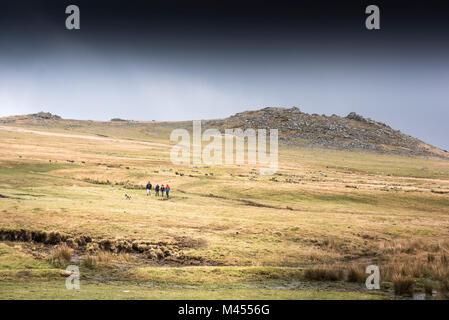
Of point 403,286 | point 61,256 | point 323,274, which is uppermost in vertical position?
point 61,256

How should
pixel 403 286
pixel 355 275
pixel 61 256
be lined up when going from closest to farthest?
1. pixel 403 286
2. pixel 355 275
3. pixel 61 256

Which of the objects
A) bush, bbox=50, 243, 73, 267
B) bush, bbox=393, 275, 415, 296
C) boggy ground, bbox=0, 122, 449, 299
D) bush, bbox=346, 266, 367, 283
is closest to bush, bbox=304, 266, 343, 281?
boggy ground, bbox=0, 122, 449, 299

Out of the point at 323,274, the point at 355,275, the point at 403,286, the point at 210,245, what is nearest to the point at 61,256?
the point at 210,245

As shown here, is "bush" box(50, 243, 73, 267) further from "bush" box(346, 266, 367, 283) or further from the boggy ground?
"bush" box(346, 266, 367, 283)

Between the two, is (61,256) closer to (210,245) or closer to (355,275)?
(210,245)

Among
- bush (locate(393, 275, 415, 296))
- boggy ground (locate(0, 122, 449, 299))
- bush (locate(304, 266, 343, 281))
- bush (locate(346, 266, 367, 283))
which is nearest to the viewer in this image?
bush (locate(393, 275, 415, 296))

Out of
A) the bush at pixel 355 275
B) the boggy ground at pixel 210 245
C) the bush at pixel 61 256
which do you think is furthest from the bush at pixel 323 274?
the bush at pixel 61 256

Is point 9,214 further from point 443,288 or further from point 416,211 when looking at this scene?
point 416,211

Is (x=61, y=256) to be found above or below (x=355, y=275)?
above

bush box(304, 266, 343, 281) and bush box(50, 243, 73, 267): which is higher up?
bush box(50, 243, 73, 267)

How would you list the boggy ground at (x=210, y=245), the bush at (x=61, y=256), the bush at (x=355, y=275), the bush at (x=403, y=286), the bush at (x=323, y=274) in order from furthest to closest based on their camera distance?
the bush at (x=61, y=256) < the bush at (x=323, y=274) < the bush at (x=355, y=275) < the boggy ground at (x=210, y=245) < the bush at (x=403, y=286)

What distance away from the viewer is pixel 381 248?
32531 millimetres

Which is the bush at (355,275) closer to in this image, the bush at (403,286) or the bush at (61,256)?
the bush at (403,286)
